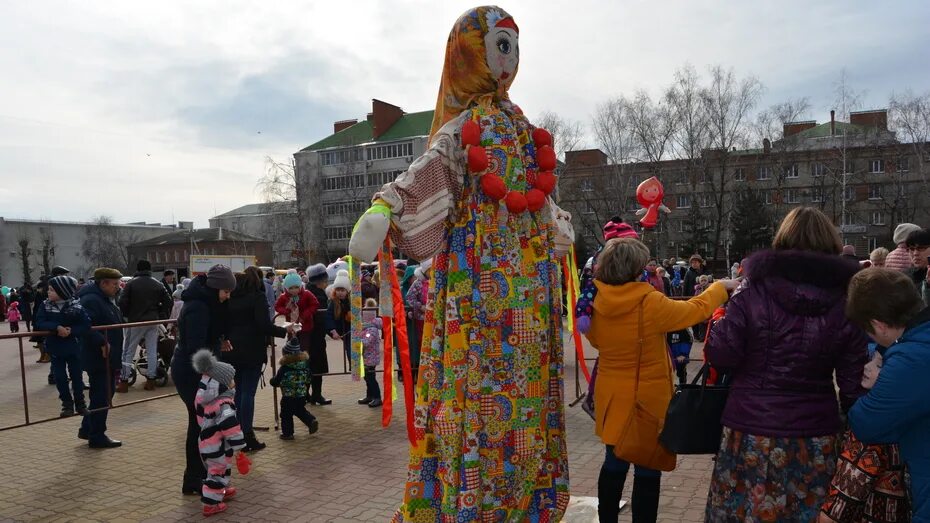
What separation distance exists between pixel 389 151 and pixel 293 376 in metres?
58.3

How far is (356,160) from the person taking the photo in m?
57.9

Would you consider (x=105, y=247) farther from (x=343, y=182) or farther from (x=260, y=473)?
(x=260, y=473)

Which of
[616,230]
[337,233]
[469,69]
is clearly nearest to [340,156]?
[337,233]

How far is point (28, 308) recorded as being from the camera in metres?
22.0

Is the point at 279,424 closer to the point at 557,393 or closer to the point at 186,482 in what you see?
the point at 186,482

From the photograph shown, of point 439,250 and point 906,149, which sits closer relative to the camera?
point 439,250

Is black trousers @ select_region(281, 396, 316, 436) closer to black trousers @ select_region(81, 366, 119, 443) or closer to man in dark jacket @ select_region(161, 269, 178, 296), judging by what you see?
black trousers @ select_region(81, 366, 119, 443)

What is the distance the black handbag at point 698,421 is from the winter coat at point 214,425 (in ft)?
10.9

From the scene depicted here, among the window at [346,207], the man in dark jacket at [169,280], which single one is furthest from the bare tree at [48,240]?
the man in dark jacket at [169,280]

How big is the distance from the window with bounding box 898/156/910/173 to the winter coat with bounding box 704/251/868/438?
148ft

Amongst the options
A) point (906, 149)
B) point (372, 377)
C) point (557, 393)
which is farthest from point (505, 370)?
point (906, 149)

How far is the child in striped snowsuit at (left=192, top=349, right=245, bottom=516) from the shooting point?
469 centimetres

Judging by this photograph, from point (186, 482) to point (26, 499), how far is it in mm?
1403

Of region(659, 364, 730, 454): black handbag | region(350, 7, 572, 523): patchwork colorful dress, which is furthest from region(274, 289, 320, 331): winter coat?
region(659, 364, 730, 454): black handbag
